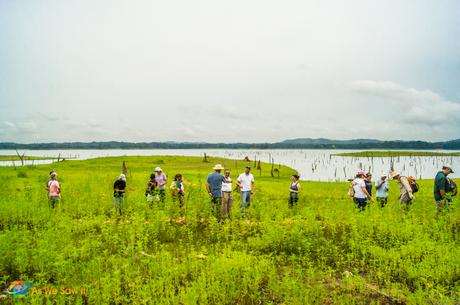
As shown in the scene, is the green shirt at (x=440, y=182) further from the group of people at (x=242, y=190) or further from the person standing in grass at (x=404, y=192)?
the person standing in grass at (x=404, y=192)

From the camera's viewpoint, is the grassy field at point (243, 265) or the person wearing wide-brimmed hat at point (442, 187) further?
the person wearing wide-brimmed hat at point (442, 187)

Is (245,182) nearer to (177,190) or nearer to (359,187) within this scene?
(177,190)

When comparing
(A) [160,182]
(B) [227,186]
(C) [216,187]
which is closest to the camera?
(B) [227,186]

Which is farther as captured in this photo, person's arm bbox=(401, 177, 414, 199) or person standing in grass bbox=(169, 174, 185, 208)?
person standing in grass bbox=(169, 174, 185, 208)

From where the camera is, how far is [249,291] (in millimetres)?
8305

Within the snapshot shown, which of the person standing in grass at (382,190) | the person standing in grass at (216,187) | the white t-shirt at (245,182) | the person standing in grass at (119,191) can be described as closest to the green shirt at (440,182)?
the person standing in grass at (382,190)

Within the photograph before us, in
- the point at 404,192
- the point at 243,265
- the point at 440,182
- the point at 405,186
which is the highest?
the point at 440,182

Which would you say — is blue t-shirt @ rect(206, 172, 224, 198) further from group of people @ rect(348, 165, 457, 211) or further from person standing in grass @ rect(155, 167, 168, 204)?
group of people @ rect(348, 165, 457, 211)

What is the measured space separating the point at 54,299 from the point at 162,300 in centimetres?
214

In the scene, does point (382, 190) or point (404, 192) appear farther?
point (382, 190)

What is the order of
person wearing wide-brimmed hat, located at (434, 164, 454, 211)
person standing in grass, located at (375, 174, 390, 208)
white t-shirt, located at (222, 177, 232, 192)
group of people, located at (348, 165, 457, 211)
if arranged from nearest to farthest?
person wearing wide-brimmed hat, located at (434, 164, 454, 211), group of people, located at (348, 165, 457, 211), white t-shirt, located at (222, 177, 232, 192), person standing in grass, located at (375, 174, 390, 208)

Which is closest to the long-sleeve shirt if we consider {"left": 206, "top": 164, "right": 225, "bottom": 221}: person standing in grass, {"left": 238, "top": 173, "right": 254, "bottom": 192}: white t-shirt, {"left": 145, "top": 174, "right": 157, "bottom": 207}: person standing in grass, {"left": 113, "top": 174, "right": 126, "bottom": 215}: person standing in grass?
{"left": 238, "top": 173, "right": 254, "bottom": 192}: white t-shirt

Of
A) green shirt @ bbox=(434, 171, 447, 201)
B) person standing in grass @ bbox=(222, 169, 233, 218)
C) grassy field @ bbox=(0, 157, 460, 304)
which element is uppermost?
green shirt @ bbox=(434, 171, 447, 201)

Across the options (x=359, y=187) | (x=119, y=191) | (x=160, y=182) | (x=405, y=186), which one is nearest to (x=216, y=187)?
(x=160, y=182)
